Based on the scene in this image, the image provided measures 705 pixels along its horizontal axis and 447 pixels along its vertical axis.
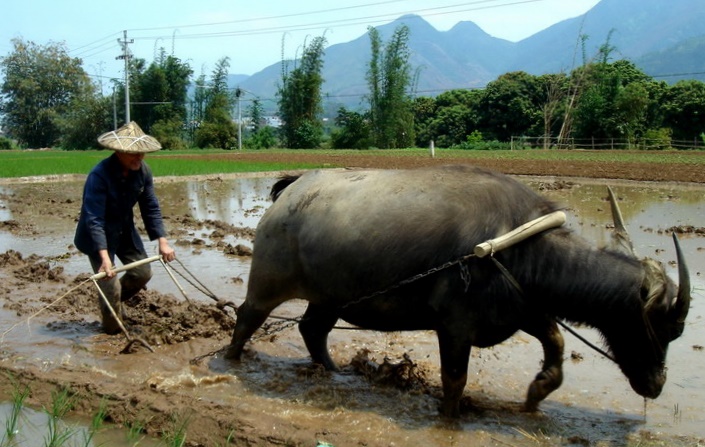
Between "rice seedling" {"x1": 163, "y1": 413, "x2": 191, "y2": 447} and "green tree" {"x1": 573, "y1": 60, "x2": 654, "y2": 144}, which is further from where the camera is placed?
"green tree" {"x1": 573, "y1": 60, "x2": 654, "y2": 144}

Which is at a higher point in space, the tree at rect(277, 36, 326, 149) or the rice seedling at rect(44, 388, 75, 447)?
the tree at rect(277, 36, 326, 149)

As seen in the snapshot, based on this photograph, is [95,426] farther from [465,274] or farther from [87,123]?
[87,123]

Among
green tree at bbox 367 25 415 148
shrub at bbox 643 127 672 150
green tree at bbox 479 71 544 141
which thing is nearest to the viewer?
shrub at bbox 643 127 672 150

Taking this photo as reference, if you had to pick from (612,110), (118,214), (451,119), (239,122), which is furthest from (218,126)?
(118,214)

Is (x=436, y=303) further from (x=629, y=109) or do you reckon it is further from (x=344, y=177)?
(x=629, y=109)

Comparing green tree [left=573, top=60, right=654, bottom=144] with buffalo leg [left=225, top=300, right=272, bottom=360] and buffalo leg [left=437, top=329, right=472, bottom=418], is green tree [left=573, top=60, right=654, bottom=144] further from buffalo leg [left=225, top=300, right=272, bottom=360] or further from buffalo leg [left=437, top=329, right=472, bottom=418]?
buffalo leg [left=437, top=329, right=472, bottom=418]

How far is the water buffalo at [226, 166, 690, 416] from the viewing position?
420cm

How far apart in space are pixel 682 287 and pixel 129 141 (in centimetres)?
392

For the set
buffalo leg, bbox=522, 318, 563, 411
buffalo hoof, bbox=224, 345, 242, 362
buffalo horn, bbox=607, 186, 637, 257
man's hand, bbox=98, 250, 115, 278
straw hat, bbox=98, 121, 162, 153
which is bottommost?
buffalo hoof, bbox=224, 345, 242, 362

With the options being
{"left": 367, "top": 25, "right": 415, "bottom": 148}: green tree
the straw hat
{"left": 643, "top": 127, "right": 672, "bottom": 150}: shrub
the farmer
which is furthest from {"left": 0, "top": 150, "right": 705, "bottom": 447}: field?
{"left": 367, "top": 25, "right": 415, "bottom": 148}: green tree

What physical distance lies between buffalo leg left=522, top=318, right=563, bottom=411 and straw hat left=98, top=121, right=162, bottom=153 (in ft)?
9.97

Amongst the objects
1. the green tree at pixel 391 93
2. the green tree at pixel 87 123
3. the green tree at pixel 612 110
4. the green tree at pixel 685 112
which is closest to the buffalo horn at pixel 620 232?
the green tree at pixel 612 110

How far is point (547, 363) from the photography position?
4.56 metres

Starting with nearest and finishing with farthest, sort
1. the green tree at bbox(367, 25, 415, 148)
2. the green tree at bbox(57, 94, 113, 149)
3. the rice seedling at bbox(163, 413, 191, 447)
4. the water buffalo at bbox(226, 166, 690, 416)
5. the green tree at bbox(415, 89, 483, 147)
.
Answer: the rice seedling at bbox(163, 413, 191, 447) < the water buffalo at bbox(226, 166, 690, 416) < the green tree at bbox(367, 25, 415, 148) < the green tree at bbox(415, 89, 483, 147) < the green tree at bbox(57, 94, 113, 149)
